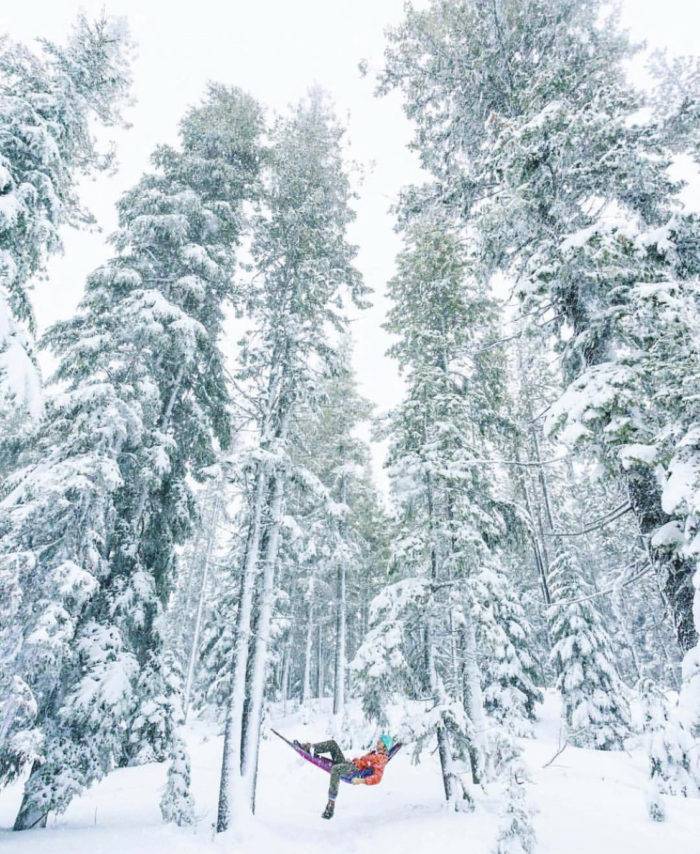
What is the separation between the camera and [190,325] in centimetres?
1027

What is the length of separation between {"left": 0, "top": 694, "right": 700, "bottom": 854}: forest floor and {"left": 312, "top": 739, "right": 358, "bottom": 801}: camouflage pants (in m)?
0.56

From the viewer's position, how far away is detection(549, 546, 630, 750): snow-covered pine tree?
15.3 meters

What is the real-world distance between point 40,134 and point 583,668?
20.7 meters

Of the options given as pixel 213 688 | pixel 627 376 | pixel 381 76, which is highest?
pixel 381 76

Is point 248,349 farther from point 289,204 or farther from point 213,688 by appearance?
point 213,688

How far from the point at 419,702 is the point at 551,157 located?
9.13 metres

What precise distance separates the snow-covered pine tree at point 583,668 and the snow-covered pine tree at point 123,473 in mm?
12292

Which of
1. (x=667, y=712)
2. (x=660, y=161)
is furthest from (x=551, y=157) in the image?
(x=667, y=712)

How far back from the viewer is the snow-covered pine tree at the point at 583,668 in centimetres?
1532

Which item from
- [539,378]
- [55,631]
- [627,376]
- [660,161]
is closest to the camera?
[627,376]

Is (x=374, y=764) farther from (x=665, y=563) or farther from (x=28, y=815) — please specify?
(x=665, y=563)

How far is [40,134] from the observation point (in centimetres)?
796

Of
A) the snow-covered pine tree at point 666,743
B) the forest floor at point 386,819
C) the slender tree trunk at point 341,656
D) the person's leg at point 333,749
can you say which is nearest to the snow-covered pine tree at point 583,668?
the forest floor at point 386,819

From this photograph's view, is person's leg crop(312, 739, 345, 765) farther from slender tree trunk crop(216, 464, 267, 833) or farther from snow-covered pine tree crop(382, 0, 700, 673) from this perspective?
snow-covered pine tree crop(382, 0, 700, 673)
